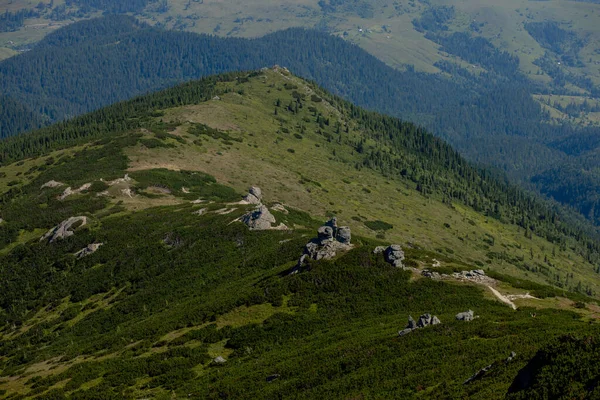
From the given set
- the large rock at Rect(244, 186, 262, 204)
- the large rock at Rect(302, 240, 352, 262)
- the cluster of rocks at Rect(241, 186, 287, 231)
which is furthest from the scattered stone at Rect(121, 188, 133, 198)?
the large rock at Rect(302, 240, 352, 262)

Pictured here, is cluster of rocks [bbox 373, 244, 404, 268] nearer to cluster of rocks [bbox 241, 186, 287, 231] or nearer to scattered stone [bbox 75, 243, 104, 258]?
cluster of rocks [bbox 241, 186, 287, 231]

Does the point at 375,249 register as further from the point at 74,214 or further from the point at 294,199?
the point at 294,199

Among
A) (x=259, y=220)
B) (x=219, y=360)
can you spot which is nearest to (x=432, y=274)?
(x=219, y=360)

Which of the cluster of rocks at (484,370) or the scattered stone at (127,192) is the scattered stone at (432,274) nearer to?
the cluster of rocks at (484,370)

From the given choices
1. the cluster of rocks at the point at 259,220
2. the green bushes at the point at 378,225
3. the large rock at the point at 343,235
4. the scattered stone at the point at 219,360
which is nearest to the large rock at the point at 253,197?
the cluster of rocks at the point at 259,220

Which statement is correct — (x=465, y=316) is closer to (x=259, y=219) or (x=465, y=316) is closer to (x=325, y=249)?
(x=325, y=249)
